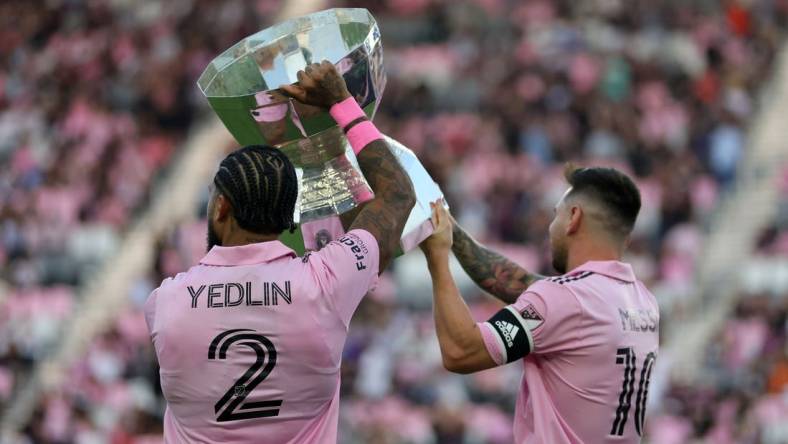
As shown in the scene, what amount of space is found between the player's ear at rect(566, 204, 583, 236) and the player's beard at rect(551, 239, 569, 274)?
48 mm

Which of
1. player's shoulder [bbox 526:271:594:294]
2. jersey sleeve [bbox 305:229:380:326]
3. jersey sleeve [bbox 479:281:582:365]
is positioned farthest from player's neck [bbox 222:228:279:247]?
player's shoulder [bbox 526:271:594:294]

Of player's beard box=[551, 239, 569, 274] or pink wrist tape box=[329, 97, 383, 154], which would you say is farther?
player's beard box=[551, 239, 569, 274]

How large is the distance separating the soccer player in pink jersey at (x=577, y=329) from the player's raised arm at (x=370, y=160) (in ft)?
1.28

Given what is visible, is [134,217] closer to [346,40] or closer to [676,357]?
[676,357]

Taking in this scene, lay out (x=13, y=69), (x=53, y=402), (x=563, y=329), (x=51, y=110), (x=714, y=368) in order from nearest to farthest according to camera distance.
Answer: (x=563, y=329), (x=714, y=368), (x=53, y=402), (x=51, y=110), (x=13, y=69)

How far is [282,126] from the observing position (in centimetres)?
473

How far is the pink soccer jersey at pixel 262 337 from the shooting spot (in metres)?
4.21

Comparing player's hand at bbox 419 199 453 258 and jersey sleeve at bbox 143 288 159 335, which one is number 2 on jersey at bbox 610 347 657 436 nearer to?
player's hand at bbox 419 199 453 258

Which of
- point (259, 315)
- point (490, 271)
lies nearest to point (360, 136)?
point (259, 315)

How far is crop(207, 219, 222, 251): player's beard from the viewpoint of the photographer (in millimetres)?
4367

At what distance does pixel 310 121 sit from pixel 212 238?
1.68 feet

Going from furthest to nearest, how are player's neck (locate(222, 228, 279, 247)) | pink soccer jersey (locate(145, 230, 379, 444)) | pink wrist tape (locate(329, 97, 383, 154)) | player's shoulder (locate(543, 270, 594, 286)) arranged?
1. player's shoulder (locate(543, 270, 594, 286))
2. pink wrist tape (locate(329, 97, 383, 154))
3. player's neck (locate(222, 228, 279, 247))
4. pink soccer jersey (locate(145, 230, 379, 444))

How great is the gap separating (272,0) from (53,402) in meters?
7.60

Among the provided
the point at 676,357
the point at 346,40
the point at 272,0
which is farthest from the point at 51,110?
the point at 346,40
